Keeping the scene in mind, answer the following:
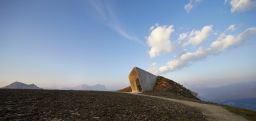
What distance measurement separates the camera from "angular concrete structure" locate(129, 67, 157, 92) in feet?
204

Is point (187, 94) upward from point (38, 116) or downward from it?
upward

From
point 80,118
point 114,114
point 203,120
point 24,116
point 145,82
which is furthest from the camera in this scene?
point 145,82

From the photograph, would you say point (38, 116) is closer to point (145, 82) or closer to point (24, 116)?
point (24, 116)

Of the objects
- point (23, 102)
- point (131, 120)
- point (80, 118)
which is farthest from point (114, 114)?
point (23, 102)

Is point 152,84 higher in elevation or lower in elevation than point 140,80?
lower

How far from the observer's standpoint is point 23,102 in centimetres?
1997

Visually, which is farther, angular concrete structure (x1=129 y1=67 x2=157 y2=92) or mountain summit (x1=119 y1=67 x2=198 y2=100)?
mountain summit (x1=119 y1=67 x2=198 y2=100)

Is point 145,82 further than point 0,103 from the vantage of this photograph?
Yes

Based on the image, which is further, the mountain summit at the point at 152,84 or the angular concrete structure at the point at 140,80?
the mountain summit at the point at 152,84

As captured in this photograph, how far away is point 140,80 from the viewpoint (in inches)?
2430

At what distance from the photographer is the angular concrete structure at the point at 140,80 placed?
62.1 meters

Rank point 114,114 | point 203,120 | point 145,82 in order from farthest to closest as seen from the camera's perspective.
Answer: point 145,82 → point 203,120 → point 114,114

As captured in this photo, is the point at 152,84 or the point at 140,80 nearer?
the point at 140,80

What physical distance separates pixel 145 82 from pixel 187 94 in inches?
531
